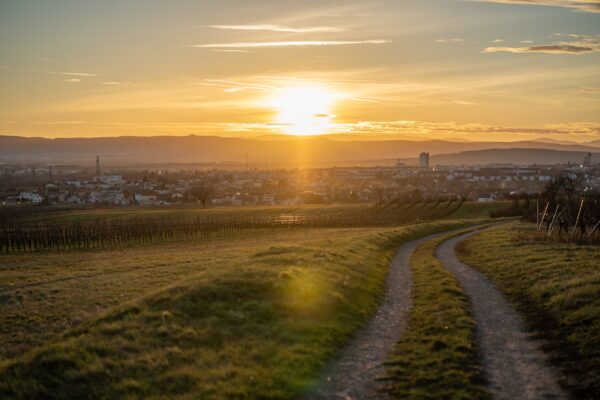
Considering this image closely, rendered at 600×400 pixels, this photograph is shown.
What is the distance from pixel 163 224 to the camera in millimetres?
81938

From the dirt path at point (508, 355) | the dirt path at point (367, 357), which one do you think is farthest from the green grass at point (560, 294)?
the dirt path at point (367, 357)

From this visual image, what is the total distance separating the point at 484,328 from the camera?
16.5m

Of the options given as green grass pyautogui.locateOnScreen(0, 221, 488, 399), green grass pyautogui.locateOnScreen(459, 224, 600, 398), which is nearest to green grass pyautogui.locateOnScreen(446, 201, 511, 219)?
green grass pyautogui.locateOnScreen(459, 224, 600, 398)

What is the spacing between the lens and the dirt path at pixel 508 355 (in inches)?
452

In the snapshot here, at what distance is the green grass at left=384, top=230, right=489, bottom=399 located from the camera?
37.8 feet

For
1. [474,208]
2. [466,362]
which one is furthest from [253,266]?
[474,208]

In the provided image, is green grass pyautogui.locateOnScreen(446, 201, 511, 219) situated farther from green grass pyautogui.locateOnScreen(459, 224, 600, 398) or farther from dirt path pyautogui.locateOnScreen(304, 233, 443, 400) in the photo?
dirt path pyautogui.locateOnScreen(304, 233, 443, 400)

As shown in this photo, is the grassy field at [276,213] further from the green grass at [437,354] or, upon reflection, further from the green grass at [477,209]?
the green grass at [437,354]

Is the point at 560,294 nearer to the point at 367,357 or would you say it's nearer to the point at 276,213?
the point at 367,357

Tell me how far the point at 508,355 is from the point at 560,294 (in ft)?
21.0

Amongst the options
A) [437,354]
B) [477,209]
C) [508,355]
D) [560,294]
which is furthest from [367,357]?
[477,209]

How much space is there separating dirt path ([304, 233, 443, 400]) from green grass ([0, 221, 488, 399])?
0.40 m

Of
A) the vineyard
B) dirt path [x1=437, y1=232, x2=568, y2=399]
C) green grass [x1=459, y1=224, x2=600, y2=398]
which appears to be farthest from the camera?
the vineyard

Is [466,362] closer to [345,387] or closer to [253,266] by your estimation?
[345,387]
